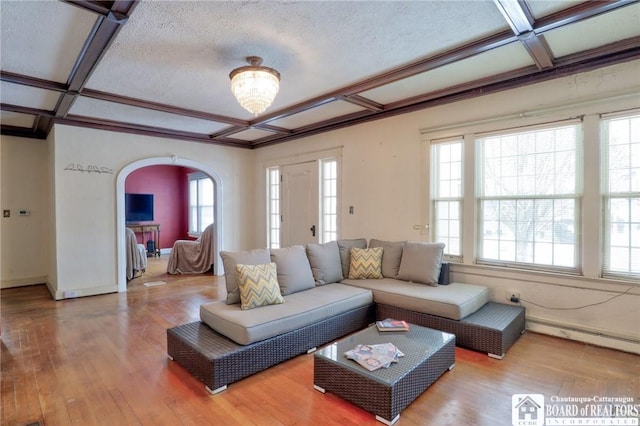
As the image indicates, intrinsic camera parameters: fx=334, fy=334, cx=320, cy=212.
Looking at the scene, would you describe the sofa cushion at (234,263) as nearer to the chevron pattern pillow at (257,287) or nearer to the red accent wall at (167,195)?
the chevron pattern pillow at (257,287)

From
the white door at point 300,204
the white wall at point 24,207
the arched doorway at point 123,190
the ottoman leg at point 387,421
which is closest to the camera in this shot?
the ottoman leg at point 387,421

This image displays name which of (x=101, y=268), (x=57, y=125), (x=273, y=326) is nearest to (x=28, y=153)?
(x=57, y=125)

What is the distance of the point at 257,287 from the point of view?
9.83 ft

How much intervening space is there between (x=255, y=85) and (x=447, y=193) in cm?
263

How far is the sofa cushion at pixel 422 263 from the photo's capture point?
377 centimetres

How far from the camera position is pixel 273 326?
2729mm

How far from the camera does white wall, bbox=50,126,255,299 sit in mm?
4862

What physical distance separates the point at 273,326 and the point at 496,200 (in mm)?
2779

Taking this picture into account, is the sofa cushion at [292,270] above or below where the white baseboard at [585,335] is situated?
above

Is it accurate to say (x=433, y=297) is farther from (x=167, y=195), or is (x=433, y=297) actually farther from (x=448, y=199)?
(x=167, y=195)

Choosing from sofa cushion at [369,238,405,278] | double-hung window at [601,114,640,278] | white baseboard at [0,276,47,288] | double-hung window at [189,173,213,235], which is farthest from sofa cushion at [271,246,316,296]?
double-hung window at [189,173,213,235]

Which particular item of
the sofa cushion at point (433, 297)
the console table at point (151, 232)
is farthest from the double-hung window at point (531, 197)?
the console table at point (151, 232)

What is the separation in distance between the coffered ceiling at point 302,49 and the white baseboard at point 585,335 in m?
2.45

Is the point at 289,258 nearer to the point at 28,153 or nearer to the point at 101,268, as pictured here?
the point at 101,268
